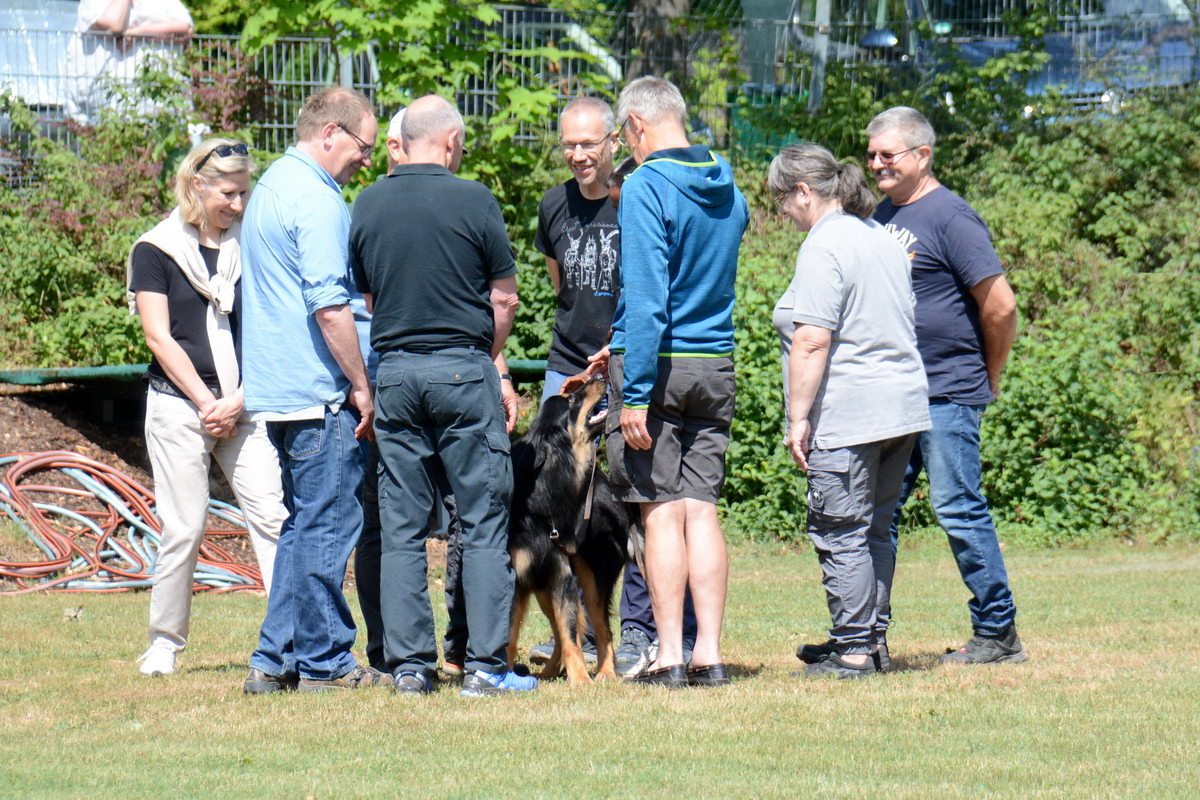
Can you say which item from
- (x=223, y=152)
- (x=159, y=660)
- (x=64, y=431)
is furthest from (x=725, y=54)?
(x=159, y=660)

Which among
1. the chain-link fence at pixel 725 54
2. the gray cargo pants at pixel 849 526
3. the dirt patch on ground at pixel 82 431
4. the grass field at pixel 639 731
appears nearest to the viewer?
the grass field at pixel 639 731

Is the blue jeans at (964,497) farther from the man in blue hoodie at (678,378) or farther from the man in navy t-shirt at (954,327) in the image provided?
the man in blue hoodie at (678,378)

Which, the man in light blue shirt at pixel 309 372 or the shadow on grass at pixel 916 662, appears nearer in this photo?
the man in light blue shirt at pixel 309 372

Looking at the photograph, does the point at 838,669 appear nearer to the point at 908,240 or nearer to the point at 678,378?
the point at 678,378

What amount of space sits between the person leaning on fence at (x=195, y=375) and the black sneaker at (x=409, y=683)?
69cm

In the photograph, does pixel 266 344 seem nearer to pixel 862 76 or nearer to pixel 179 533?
pixel 179 533

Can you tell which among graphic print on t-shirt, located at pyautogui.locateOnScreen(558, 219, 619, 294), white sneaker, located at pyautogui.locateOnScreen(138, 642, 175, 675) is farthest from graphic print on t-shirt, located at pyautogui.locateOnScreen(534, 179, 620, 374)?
white sneaker, located at pyautogui.locateOnScreen(138, 642, 175, 675)

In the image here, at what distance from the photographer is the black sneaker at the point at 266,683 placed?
190 inches

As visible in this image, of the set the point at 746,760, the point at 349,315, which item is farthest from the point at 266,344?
the point at 746,760

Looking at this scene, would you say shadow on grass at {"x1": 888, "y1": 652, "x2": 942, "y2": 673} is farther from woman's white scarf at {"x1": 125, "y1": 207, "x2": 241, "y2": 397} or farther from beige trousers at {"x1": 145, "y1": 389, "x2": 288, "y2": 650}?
woman's white scarf at {"x1": 125, "y1": 207, "x2": 241, "y2": 397}

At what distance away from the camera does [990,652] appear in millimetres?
5402

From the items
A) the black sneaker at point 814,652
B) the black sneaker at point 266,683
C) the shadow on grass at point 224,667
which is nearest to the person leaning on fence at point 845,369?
the black sneaker at point 814,652

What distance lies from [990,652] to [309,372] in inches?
112

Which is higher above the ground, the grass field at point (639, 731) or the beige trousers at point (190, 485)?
the beige trousers at point (190, 485)
